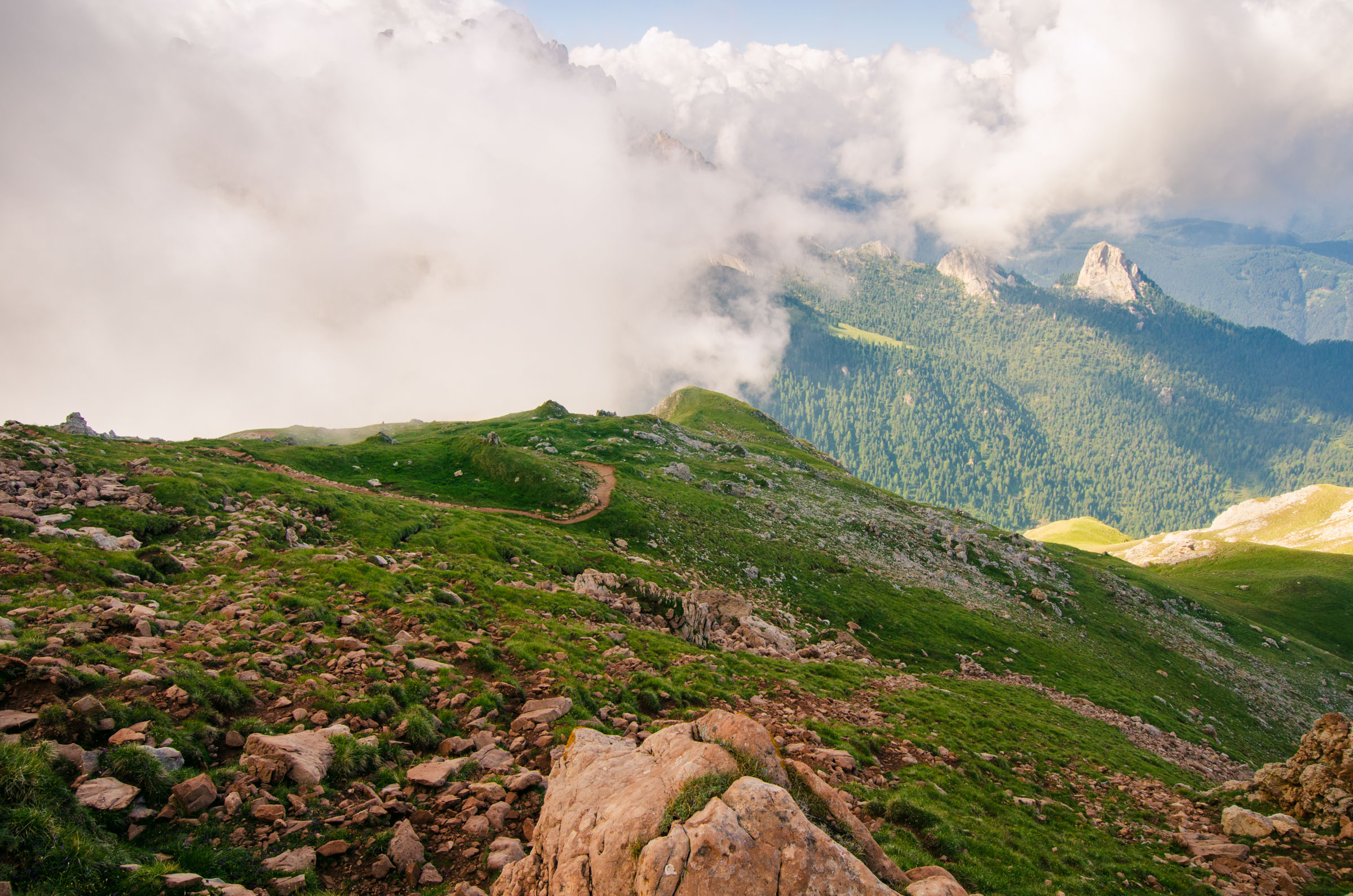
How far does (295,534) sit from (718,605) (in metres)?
24.0

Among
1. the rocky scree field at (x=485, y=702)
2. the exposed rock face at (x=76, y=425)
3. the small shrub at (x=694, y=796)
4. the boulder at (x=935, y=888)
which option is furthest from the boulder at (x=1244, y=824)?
the exposed rock face at (x=76, y=425)

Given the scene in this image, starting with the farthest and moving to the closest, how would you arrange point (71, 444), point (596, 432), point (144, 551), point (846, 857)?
point (596, 432) → point (71, 444) → point (144, 551) → point (846, 857)

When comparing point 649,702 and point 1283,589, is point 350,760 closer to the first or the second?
point 649,702

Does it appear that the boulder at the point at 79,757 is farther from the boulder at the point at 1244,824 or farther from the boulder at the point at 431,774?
the boulder at the point at 1244,824

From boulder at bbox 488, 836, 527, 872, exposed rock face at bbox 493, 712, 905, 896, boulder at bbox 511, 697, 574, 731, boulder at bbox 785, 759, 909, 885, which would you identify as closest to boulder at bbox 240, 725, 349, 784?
boulder at bbox 488, 836, 527, 872

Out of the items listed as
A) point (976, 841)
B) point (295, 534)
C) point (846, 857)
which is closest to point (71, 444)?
point (295, 534)

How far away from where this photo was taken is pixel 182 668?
11266 millimetres

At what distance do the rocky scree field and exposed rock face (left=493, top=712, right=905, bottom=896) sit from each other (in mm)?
102

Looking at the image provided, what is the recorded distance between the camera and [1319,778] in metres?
17.7

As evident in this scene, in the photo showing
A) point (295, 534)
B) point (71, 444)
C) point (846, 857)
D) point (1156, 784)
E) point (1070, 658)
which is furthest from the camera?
point (1070, 658)

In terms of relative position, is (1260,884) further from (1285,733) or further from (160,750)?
(1285,733)

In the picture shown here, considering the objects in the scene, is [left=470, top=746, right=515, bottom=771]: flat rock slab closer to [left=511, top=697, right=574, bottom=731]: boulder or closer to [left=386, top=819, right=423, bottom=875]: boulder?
[left=511, top=697, right=574, bottom=731]: boulder

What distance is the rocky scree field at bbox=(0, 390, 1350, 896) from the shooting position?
8.41m

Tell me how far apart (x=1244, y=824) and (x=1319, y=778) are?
367 centimetres
